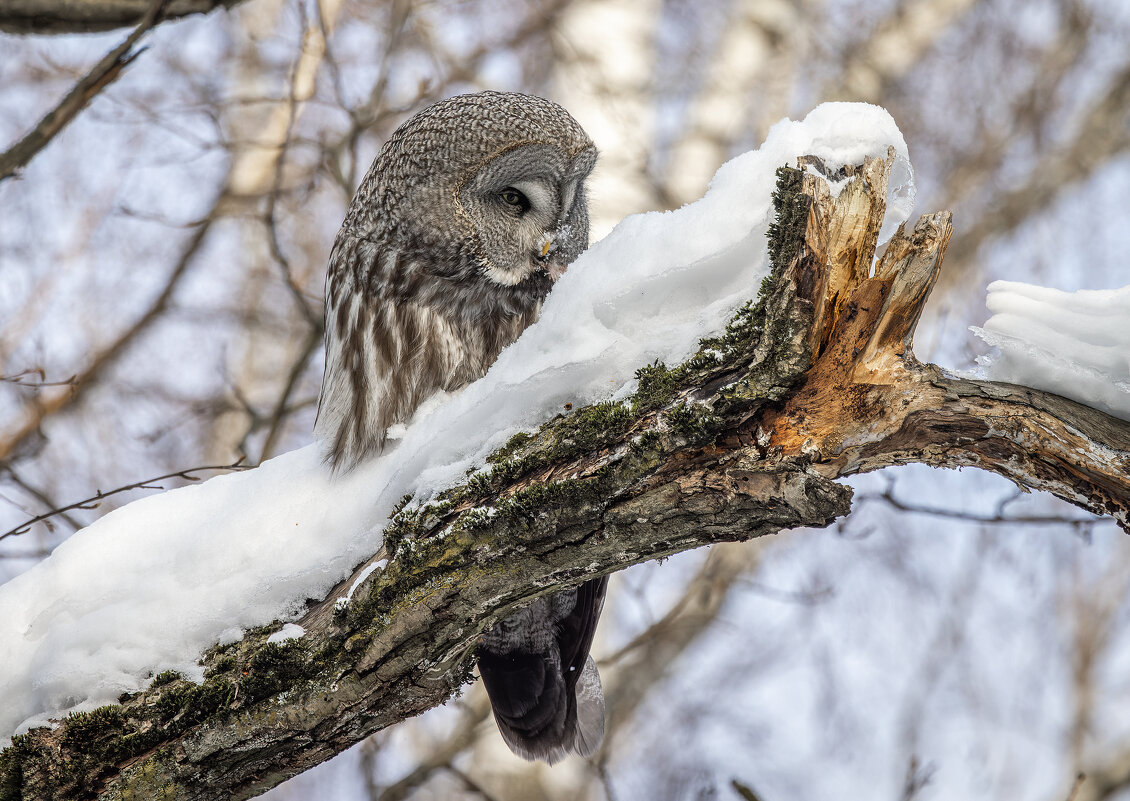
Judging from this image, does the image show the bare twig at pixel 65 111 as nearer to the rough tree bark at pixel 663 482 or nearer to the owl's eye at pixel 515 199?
the owl's eye at pixel 515 199

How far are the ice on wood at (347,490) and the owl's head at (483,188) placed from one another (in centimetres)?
70

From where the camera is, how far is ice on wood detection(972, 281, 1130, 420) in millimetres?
1308

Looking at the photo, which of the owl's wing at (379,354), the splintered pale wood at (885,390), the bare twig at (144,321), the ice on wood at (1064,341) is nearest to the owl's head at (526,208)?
the owl's wing at (379,354)

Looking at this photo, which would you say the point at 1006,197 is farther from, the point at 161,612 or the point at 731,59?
the point at 161,612

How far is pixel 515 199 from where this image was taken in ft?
9.14

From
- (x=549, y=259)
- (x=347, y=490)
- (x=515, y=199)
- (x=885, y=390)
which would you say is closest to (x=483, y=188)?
(x=515, y=199)

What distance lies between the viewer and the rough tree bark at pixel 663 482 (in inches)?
52.3

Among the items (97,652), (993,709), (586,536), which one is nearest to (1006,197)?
(993,709)

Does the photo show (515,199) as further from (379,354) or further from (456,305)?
(379,354)

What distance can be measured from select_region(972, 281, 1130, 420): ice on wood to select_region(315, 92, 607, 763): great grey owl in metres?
1.41

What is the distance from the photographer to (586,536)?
1.50m

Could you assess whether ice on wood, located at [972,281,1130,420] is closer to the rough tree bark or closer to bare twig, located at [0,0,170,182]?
the rough tree bark

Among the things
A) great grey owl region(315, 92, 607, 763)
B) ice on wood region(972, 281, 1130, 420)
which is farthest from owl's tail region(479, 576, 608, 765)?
ice on wood region(972, 281, 1130, 420)

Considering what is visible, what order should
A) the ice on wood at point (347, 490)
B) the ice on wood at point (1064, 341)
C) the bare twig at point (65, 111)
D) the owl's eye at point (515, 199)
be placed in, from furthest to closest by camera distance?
the owl's eye at point (515, 199)
the bare twig at point (65, 111)
the ice on wood at point (347, 490)
the ice on wood at point (1064, 341)
